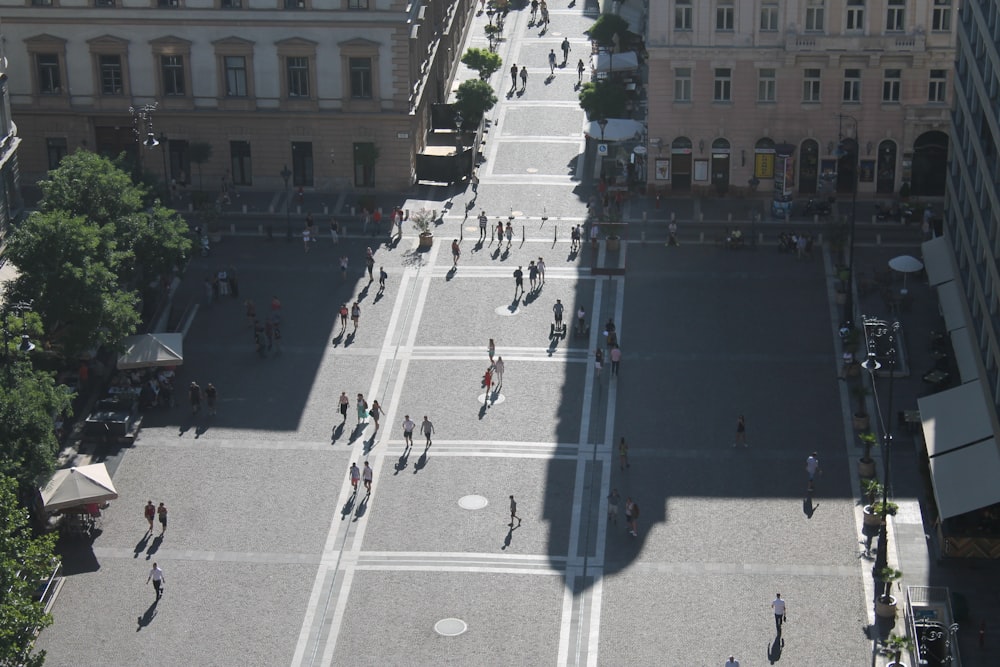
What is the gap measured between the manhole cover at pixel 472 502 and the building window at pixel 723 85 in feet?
128

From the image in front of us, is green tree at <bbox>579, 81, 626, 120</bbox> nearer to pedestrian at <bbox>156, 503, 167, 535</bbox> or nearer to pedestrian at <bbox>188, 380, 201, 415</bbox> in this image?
pedestrian at <bbox>188, 380, 201, 415</bbox>

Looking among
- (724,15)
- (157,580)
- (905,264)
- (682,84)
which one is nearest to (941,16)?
(724,15)

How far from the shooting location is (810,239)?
11006 centimetres

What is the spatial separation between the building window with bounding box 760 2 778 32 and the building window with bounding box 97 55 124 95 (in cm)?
3802

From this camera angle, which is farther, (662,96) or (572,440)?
(662,96)

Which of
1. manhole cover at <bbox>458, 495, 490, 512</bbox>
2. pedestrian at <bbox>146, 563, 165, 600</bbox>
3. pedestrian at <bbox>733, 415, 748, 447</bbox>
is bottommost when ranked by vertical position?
pedestrian at <bbox>146, 563, 165, 600</bbox>

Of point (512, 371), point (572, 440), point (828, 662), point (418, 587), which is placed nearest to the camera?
point (828, 662)

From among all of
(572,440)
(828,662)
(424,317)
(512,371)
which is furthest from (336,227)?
(828,662)

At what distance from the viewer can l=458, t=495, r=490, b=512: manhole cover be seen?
→ 8644 centimetres

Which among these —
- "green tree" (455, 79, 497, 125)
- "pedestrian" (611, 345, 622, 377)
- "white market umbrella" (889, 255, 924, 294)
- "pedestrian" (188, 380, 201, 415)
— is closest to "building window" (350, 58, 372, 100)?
"green tree" (455, 79, 497, 125)

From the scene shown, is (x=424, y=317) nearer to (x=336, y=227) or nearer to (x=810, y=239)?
(x=336, y=227)

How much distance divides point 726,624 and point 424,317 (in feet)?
104

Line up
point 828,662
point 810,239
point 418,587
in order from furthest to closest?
1. point 810,239
2. point 418,587
3. point 828,662

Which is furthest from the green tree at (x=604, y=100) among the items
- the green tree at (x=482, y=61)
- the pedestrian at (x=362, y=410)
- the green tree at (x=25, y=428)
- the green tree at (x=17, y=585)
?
the green tree at (x=17, y=585)
